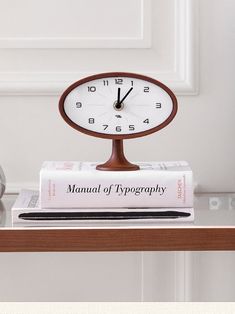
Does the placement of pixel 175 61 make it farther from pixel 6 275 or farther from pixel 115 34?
pixel 6 275

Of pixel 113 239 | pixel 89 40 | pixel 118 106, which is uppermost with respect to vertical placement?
pixel 89 40

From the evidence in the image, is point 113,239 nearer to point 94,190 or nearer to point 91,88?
point 94,190

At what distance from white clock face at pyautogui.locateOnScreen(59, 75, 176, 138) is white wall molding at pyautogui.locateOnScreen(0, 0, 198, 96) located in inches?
10.8

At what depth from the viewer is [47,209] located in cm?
104

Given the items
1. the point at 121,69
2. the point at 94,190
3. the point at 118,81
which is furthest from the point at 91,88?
the point at 121,69

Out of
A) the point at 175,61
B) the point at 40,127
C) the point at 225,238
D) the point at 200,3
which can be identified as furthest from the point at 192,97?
the point at 225,238

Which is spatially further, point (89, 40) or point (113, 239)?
point (89, 40)

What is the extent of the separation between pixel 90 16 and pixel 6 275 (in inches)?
20.0

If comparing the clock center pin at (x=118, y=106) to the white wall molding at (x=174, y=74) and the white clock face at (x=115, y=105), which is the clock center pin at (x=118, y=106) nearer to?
the white clock face at (x=115, y=105)

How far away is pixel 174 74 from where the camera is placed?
137 cm

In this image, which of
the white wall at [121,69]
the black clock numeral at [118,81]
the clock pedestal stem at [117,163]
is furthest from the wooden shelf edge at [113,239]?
the white wall at [121,69]

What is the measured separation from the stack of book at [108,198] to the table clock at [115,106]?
0.05m

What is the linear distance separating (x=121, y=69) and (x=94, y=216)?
409 mm

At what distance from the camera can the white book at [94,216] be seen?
1.03 meters
